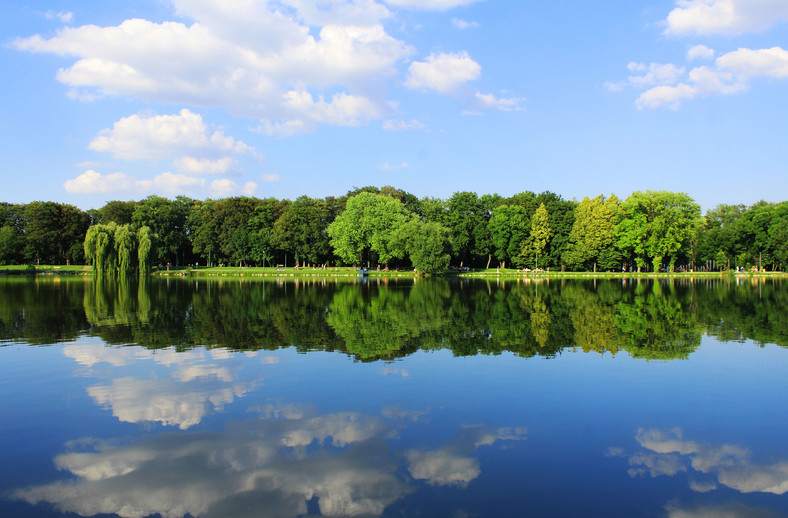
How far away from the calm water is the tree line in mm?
54587

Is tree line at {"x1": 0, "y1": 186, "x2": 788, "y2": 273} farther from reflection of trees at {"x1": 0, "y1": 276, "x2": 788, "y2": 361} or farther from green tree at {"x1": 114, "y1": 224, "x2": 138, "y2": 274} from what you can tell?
reflection of trees at {"x1": 0, "y1": 276, "x2": 788, "y2": 361}

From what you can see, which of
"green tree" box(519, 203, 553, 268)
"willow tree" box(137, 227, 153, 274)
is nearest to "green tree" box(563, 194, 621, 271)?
"green tree" box(519, 203, 553, 268)

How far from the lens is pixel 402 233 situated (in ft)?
247

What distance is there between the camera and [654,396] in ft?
38.9

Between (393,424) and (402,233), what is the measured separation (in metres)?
65.9

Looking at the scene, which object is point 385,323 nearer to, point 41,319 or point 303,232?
point 41,319

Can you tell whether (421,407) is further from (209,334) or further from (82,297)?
(82,297)

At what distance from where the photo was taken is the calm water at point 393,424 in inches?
275

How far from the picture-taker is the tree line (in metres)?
76.1

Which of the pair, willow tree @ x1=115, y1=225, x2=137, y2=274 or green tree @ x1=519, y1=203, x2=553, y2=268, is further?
green tree @ x1=519, y1=203, x2=553, y2=268

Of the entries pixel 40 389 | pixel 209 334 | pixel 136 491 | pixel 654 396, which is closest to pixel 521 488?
pixel 136 491

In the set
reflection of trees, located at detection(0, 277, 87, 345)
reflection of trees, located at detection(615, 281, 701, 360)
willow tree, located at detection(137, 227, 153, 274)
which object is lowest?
reflection of trees, located at detection(615, 281, 701, 360)

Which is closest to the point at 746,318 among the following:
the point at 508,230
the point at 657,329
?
the point at 657,329

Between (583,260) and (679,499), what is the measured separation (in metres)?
79.0
